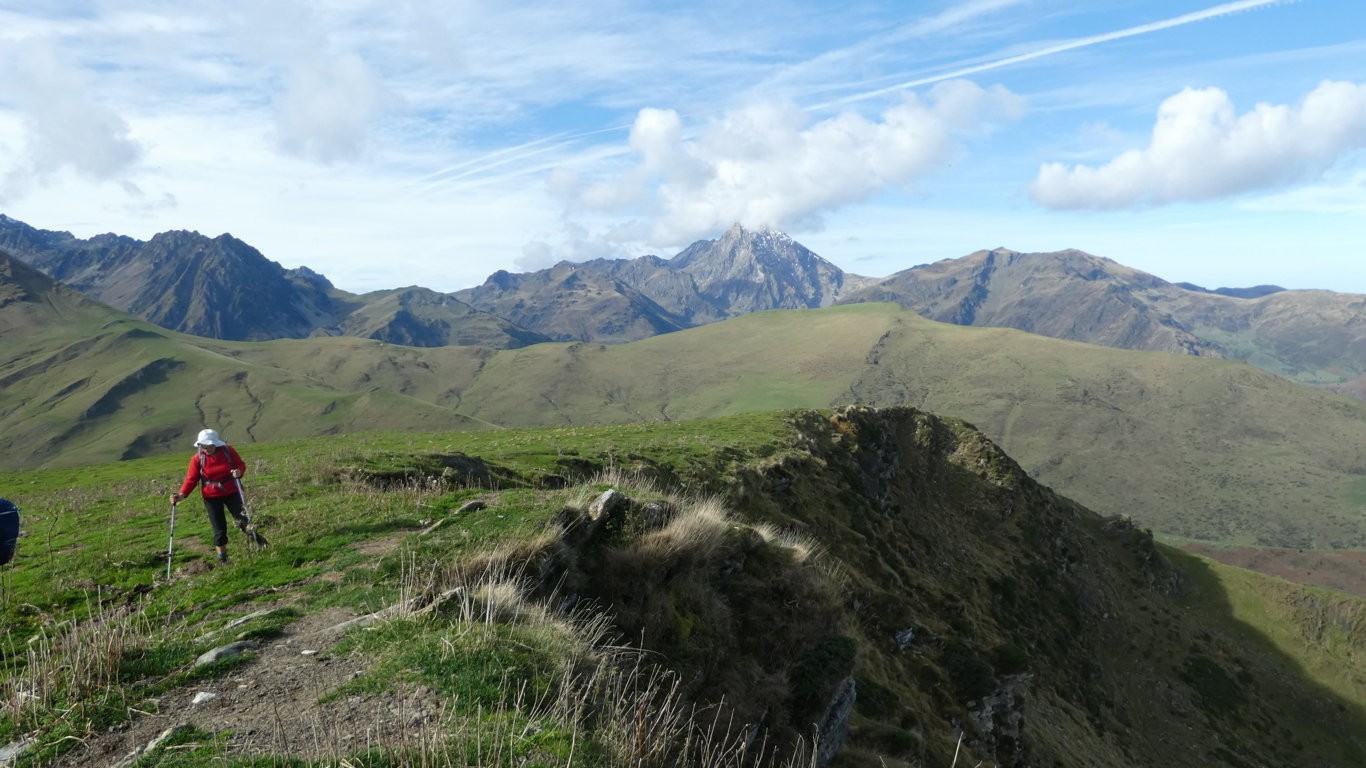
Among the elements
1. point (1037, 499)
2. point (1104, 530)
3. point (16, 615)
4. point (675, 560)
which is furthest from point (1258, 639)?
point (16, 615)

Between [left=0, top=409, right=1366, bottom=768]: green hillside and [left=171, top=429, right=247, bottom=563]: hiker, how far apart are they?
37.7 inches

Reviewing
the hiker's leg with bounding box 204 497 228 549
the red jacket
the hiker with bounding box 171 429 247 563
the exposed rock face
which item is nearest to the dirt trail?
the hiker's leg with bounding box 204 497 228 549

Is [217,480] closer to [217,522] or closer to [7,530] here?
[217,522]

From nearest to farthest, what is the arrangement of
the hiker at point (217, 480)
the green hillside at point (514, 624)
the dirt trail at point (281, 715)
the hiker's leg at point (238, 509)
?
the dirt trail at point (281, 715) → the green hillside at point (514, 624) → the hiker at point (217, 480) → the hiker's leg at point (238, 509)

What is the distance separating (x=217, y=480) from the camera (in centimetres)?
1495

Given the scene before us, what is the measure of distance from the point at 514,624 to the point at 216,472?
9.23 meters

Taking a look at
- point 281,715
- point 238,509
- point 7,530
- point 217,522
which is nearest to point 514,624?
point 281,715

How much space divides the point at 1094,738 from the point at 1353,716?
54.8 meters

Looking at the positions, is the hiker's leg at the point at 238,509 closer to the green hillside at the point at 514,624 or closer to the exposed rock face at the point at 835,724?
the green hillside at the point at 514,624

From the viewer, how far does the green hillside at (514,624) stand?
7973mm

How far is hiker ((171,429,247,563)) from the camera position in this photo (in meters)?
14.6

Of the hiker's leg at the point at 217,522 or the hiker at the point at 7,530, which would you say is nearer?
the hiker at the point at 7,530

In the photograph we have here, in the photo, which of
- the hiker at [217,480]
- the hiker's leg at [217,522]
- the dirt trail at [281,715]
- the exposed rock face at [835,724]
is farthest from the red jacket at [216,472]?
the exposed rock face at [835,724]

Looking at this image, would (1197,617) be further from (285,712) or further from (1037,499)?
(285,712)
